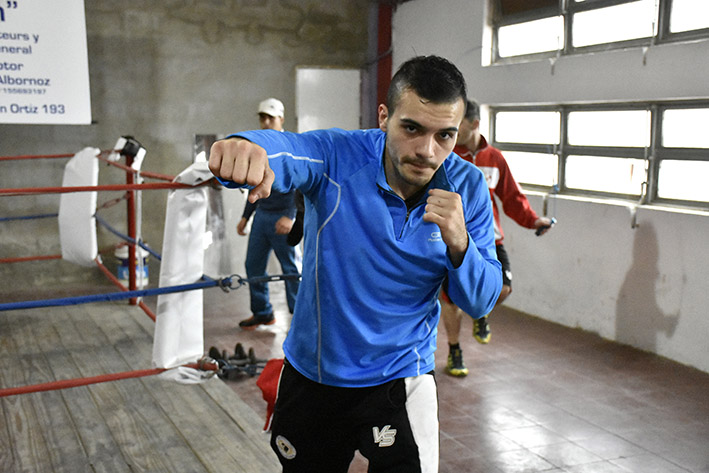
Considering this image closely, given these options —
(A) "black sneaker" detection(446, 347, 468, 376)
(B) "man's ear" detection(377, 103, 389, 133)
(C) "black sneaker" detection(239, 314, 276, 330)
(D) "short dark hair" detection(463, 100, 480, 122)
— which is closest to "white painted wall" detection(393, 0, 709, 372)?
(D) "short dark hair" detection(463, 100, 480, 122)

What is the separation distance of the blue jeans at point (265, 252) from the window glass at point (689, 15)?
9.91 ft

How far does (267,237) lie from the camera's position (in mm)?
5137

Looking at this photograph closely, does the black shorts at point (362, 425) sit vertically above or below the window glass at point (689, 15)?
below

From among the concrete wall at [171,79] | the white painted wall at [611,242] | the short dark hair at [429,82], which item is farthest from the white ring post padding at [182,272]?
the concrete wall at [171,79]

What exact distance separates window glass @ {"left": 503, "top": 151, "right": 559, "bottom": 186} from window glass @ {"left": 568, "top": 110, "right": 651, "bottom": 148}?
0.32 m

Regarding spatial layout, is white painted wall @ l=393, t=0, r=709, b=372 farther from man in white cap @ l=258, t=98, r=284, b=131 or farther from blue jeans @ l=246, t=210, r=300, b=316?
blue jeans @ l=246, t=210, r=300, b=316

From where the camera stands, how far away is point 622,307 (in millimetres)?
5195

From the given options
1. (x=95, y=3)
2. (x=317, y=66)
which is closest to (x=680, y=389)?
(x=317, y=66)

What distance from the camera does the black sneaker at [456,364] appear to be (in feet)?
14.5

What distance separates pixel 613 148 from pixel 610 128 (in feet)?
0.53

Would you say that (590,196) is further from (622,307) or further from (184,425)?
(184,425)

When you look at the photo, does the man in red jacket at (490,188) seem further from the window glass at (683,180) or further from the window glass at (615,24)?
the window glass at (615,24)

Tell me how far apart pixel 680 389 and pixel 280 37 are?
5233 mm

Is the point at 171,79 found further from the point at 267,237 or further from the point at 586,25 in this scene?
the point at 586,25
